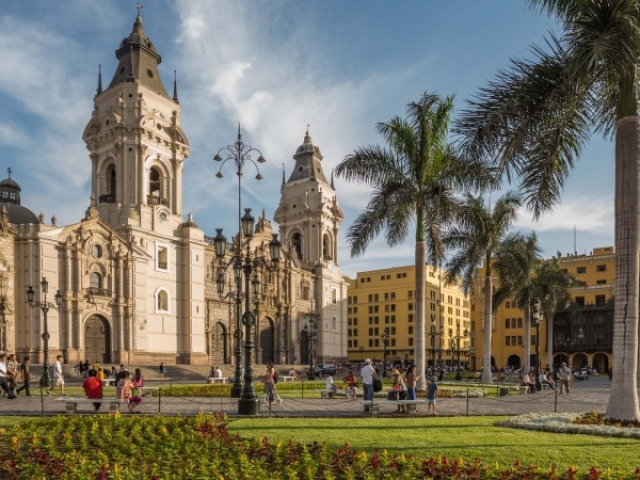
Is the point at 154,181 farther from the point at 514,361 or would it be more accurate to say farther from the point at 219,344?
the point at 514,361

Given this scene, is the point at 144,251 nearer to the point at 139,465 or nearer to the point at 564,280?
the point at 564,280

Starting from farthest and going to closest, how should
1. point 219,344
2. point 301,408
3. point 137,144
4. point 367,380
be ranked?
point 219,344, point 137,144, point 301,408, point 367,380

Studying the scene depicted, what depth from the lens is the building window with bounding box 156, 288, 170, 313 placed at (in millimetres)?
49175

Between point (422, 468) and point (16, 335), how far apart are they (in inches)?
1481

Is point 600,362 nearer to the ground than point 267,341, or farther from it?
nearer to the ground

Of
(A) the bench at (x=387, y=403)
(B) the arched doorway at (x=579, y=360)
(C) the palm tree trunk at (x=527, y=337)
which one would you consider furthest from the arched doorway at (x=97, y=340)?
(B) the arched doorway at (x=579, y=360)

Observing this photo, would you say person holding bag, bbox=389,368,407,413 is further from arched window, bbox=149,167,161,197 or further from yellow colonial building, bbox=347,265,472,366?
yellow colonial building, bbox=347,265,472,366

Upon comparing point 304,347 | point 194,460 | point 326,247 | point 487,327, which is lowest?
point 304,347

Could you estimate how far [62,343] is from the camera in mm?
40906

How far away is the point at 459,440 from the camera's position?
37.3 feet

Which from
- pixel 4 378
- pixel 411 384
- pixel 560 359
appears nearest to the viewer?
pixel 411 384

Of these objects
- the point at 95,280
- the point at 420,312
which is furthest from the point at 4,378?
the point at 95,280

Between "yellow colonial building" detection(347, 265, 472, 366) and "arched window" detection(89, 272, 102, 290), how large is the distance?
52639 mm

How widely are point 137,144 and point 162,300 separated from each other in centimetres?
1288
